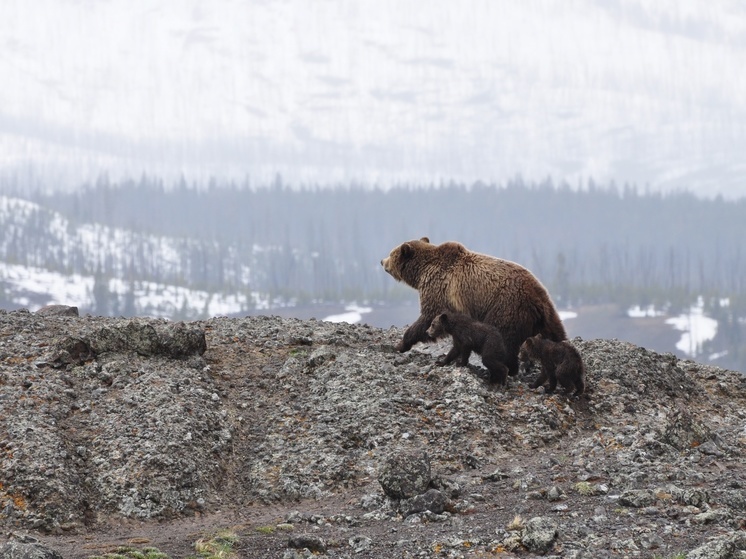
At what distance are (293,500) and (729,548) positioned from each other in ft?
19.8

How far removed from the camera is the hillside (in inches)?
426

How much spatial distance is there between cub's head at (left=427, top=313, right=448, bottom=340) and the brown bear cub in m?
1.59

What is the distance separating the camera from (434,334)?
17.2 meters

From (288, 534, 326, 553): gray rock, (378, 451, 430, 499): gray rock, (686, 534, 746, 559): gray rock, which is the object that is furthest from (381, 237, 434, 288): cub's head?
(686, 534, 746, 559): gray rock

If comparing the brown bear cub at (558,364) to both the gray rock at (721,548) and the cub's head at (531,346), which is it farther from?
the gray rock at (721,548)

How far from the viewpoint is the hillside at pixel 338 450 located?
1082 centimetres

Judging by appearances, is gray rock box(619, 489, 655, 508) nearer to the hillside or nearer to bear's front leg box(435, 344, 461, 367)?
the hillside

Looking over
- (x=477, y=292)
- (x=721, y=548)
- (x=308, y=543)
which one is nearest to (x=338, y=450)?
(x=308, y=543)

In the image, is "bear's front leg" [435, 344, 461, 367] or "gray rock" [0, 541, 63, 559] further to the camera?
"bear's front leg" [435, 344, 461, 367]

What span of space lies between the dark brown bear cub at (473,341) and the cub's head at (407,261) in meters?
2.09

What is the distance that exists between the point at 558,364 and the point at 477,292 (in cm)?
222

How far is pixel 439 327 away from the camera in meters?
17.0

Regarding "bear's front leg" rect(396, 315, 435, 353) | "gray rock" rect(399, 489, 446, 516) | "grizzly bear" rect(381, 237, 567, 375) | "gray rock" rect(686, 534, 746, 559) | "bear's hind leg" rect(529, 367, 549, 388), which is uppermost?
"grizzly bear" rect(381, 237, 567, 375)

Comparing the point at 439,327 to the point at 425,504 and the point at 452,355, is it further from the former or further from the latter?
the point at 425,504
